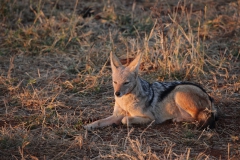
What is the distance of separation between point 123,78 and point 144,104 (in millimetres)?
486

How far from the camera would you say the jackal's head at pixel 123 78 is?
5953 millimetres

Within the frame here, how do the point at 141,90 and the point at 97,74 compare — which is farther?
the point at 97,74

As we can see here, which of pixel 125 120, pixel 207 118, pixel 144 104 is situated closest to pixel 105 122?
pixel 125 120

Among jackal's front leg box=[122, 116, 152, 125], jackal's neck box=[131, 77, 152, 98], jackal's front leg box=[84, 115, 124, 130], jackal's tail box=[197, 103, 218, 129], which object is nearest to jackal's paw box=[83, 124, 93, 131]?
jackal's front leg box=[84, 115, 124, 130]

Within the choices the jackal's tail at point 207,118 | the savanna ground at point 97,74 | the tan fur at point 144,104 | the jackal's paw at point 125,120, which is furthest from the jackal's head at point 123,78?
the jackal's tail at point 207,118

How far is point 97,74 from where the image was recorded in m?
7.88

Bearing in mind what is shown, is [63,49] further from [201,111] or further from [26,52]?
[201,111]

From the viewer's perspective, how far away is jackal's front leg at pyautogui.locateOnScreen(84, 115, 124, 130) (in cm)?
589

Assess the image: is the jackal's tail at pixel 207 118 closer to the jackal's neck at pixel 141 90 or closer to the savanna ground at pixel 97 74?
the savanna ground at pixel 97 74

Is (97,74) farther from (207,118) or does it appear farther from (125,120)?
(207,118)

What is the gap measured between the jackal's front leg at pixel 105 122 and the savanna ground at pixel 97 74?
0.09 meters

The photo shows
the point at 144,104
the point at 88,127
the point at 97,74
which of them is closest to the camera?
the point at 88,127

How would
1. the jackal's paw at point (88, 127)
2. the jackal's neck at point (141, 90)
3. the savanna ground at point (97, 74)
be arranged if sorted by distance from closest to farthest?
the savanna ground at point (97, 74) → the jackal's paw at point (88, 127) → the jackal's neck at point (141, 90)

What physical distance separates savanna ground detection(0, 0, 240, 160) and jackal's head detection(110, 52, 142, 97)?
47 centimetres
